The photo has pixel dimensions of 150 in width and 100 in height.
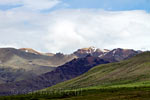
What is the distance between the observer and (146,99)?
543 ft

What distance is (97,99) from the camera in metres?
195

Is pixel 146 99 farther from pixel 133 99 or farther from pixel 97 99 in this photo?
pixel 97 99

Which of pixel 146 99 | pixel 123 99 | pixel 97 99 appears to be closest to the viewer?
pixel 146 99

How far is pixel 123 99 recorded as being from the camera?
176 m

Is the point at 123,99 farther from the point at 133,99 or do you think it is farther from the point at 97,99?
the point at 97,99

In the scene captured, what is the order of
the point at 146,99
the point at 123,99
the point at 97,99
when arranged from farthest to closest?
the point at 97,99, the point at 123,99, the point at 146,99

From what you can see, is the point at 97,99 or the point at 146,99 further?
the point at 97,99

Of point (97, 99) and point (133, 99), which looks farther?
point (97, 99)

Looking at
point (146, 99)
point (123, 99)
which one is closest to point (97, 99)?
point (123, 99)

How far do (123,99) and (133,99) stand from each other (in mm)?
5427

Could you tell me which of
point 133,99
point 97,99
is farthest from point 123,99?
point 97,99

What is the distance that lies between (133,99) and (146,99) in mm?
9941

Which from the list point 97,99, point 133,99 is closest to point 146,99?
point 133,99

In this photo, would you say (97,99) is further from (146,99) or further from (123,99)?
(146,99)
